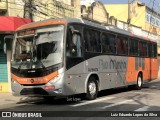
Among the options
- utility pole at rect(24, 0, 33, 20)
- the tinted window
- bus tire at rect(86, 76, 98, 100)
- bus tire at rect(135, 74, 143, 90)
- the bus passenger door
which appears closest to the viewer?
the bus passenger door

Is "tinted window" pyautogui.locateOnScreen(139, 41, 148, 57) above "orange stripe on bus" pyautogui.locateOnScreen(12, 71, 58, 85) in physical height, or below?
above

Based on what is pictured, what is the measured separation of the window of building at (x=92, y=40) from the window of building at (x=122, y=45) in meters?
2.40

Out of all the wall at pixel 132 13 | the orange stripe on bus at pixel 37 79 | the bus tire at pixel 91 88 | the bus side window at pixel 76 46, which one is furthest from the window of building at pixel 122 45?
the wall at pixel 132 13

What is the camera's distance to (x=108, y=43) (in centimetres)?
1764

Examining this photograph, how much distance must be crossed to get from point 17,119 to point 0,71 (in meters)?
10.4

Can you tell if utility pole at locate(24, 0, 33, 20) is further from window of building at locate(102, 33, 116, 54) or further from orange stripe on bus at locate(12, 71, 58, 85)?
orange stripe on bus at locate(12, 71, 58, 85)

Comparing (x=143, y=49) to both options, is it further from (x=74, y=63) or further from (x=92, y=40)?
(x=74, y=63)

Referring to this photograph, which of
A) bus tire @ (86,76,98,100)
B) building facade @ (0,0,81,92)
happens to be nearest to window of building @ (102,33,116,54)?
bus tire @ (86,76,98,100)

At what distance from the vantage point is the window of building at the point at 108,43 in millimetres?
17188

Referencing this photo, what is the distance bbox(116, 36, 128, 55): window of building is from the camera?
18.9 metres

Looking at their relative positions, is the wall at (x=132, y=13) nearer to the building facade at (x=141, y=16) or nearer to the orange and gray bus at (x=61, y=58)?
the building facade at (x=141, y=16)

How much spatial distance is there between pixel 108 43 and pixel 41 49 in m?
4.60

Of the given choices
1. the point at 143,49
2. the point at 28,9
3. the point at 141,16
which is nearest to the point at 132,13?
the point at 141,16

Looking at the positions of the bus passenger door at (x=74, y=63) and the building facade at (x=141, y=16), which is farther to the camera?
the building facade at (x=141, y=16)
